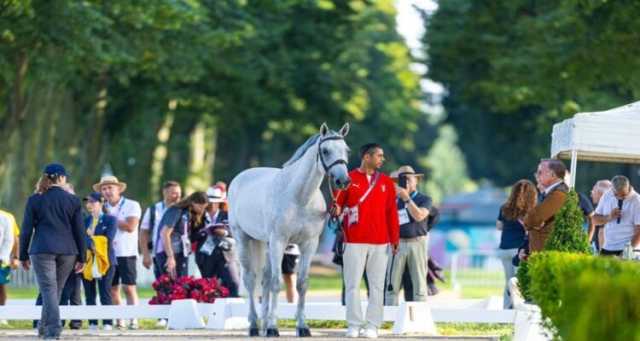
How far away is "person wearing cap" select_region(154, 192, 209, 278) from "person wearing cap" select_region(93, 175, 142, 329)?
1.20 ft

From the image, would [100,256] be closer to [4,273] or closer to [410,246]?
[4,273]

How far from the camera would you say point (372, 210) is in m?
20.3

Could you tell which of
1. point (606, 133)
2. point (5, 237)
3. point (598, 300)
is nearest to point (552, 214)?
point (606, 133)

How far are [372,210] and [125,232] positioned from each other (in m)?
4.90

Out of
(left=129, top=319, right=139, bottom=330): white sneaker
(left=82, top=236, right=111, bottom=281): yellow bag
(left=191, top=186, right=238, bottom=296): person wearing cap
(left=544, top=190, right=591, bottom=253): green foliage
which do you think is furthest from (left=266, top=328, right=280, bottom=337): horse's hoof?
(left=191, top=186, right=238, bottom=296): person wearing cap

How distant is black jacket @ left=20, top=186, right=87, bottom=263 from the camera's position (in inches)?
784

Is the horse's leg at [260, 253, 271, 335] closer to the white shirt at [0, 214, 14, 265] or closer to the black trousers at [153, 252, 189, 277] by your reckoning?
the black trousers at [153, 252, 189, 277]

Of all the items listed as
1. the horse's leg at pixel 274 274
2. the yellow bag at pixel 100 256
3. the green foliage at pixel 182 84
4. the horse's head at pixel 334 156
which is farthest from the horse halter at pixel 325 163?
the green foliage at pixel 182 84

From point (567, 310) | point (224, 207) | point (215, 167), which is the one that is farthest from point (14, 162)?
point (567, 310)

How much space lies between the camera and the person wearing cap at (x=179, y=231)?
24328 millimetres

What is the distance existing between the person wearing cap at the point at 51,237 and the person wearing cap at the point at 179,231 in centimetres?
406

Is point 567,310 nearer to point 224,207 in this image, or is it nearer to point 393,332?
point 393,332

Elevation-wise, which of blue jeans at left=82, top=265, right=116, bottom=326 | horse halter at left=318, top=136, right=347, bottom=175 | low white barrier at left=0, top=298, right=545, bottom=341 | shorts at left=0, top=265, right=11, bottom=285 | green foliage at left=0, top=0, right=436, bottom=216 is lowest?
low white barrier at left=0, top=298, right=545, bottom=341

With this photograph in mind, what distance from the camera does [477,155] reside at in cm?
8712
